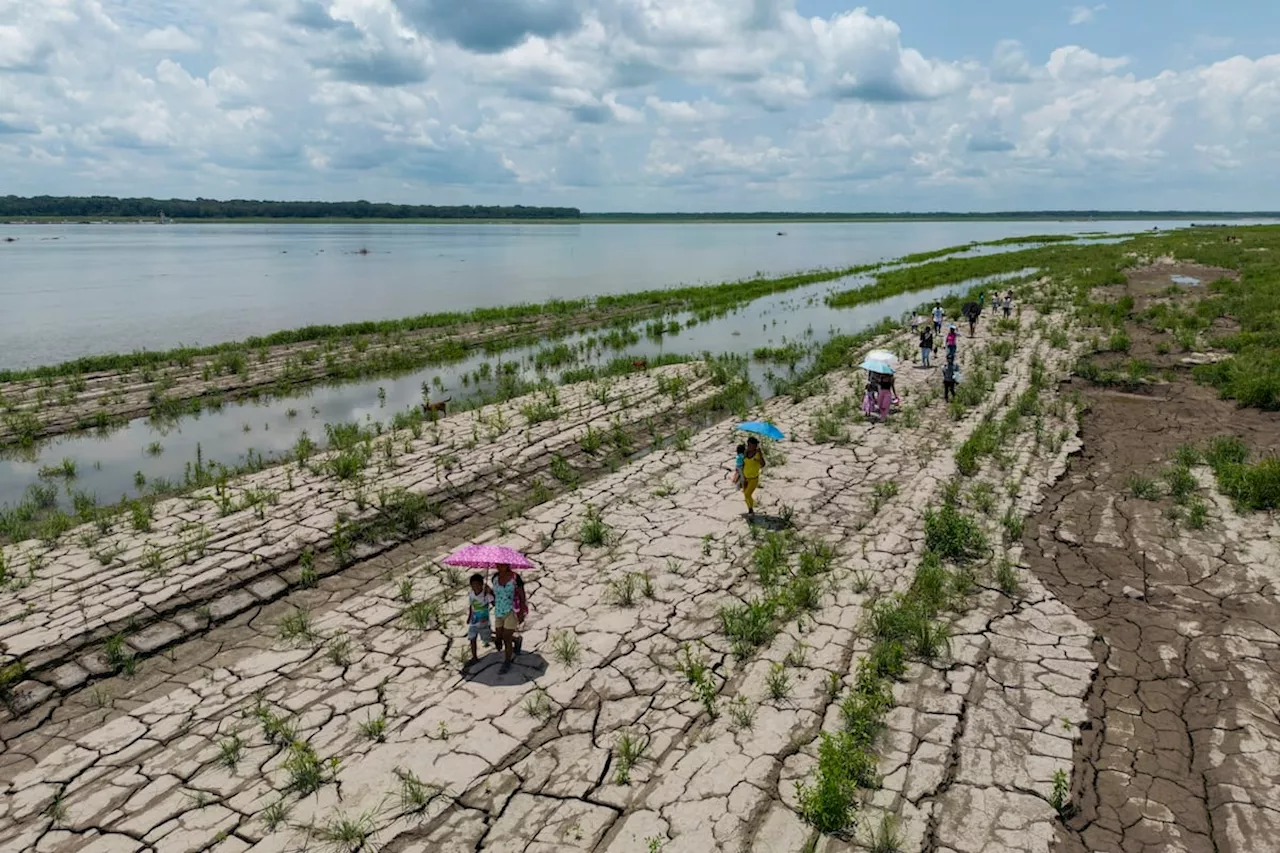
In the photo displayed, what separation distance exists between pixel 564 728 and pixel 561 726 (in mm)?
40

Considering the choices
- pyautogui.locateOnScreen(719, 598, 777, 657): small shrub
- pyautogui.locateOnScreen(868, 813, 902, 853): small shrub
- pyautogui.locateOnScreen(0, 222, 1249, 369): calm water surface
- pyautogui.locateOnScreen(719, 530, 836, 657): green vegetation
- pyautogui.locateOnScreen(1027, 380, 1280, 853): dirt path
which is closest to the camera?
pyautogui.locateOnScreen(868, 813, 902, 853): small shrub

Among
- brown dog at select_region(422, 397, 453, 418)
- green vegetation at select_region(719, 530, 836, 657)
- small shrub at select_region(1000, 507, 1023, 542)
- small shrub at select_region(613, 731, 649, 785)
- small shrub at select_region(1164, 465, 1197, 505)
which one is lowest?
small shrub at select_region(613, 731, 649, 785)

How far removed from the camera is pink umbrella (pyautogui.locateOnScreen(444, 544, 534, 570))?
7199 millimetres

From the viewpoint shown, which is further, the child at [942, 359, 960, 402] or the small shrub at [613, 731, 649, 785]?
the child at [942, 359, 960, 402]

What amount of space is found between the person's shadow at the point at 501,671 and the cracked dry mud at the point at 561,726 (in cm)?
4

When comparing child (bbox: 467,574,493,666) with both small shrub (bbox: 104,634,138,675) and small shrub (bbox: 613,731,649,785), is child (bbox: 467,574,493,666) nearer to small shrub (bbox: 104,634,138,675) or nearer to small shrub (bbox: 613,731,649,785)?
small shrub (bbox: 613,731,649,785)

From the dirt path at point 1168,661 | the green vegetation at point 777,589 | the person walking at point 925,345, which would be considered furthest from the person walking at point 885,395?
the green vegetation at point 777,589

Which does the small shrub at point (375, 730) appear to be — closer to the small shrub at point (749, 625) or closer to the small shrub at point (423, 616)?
the small shrub at point (423, 616)

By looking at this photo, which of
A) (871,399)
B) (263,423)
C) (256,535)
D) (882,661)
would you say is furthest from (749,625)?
(263,423)

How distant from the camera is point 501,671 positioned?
24.1ft

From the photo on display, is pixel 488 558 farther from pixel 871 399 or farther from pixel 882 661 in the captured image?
pixel 871 399

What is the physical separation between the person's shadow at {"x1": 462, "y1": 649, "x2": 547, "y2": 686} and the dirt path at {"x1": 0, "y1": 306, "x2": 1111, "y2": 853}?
0.12 feet

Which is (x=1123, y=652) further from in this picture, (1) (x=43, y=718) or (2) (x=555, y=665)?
(1) (x=43, y=718)

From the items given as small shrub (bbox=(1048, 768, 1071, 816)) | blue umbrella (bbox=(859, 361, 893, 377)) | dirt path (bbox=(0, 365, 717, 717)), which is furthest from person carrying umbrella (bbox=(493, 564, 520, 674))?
blue umbrella (bbox=(859, 361, 893, 377))
